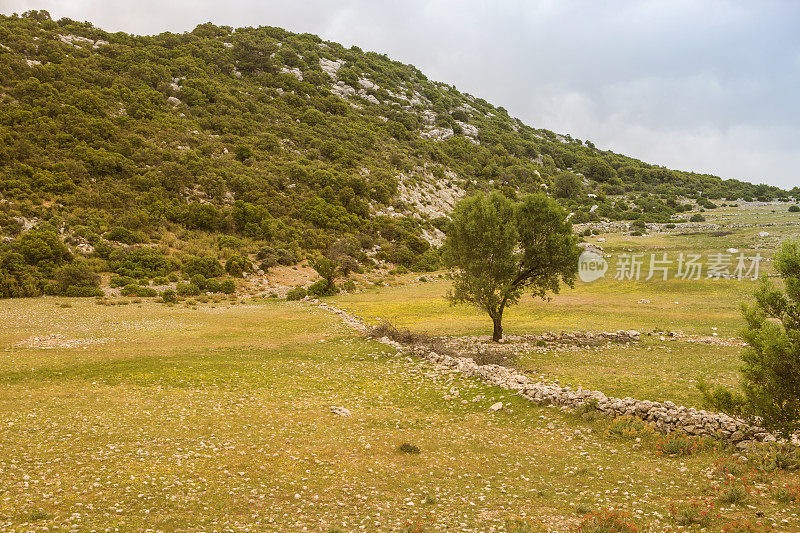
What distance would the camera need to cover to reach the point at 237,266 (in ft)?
178

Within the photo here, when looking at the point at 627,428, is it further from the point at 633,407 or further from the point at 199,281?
the point at 199,281

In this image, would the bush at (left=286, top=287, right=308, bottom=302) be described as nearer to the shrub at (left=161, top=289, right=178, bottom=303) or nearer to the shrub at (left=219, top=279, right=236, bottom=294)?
the shrub at (left=219, top=279, right=236, bottom=294)

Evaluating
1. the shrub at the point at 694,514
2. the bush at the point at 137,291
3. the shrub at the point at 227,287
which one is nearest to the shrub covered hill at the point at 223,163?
the bush at the point at 137,291

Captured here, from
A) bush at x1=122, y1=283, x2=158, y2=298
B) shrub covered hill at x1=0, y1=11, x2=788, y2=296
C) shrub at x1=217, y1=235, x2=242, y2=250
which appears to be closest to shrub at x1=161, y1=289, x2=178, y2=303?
bush at x1=122, y1=283, x2=158, y2=298

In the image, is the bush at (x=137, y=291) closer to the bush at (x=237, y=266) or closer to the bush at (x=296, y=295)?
the bush at (x=237, y=266)

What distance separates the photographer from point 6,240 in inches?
1797

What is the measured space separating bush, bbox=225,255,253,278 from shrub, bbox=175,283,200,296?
762 cm

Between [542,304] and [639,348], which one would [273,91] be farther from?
[639,348]

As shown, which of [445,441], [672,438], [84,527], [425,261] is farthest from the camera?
[425,261]

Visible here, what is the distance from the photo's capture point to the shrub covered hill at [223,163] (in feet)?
176

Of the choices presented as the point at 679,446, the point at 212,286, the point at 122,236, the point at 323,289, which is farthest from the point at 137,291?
the point at 679,446

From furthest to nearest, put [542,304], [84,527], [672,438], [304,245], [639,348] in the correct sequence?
[304,245]
[542,304]
[639,348]
[672,438]
[84,527]

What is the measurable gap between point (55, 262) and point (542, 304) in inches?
2024

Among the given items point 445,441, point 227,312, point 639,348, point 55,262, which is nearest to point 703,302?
point 639,348
